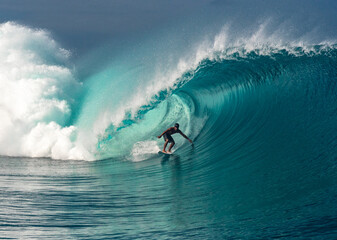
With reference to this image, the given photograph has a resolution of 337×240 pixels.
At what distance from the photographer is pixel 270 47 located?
13.0m

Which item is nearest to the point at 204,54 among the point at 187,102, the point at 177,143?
the point at 187,102

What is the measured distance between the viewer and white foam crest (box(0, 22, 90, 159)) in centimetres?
1246

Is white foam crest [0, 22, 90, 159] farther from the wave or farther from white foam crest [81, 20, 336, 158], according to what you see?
white foam crest [81, 20, 336, 158]

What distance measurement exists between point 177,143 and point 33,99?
549 cm

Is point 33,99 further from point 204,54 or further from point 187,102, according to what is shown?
point 204,54

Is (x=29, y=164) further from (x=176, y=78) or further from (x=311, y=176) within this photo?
(x=311, y=176)

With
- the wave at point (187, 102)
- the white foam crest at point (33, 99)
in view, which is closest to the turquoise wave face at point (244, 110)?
the wave at point (187, 102)

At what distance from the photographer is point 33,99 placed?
46.1 feet

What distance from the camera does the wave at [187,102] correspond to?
36.1 ft

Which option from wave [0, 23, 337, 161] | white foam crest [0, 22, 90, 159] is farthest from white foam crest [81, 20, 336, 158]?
white foam crest [0, 22, 90, 159]

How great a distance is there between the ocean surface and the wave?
0.14 feet

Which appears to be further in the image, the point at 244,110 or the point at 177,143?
the point at 244,110

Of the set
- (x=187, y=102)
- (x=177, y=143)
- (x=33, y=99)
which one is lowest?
(x=177, y=143)

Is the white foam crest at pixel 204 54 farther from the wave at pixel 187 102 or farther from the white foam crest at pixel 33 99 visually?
the white foam crest at pixel 33 99
